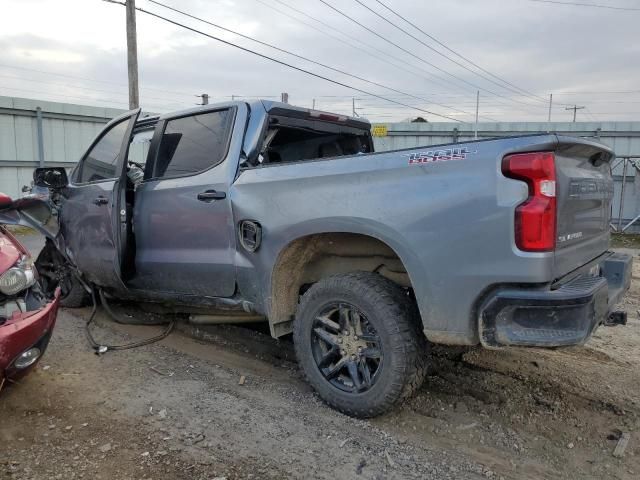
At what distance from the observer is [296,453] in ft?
9.31

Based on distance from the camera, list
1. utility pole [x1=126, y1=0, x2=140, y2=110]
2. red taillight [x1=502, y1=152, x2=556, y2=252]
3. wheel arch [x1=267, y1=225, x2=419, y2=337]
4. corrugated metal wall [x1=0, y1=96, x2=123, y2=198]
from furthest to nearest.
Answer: utility pole [x1=126, y1=0, x2=140, y2=110] → corrugated metal wall [x1=0, y1=96, x2=123, y2=198] → wheel arch [x1=267, y1=225, x2=419, y2=337] → red taillight [x1=502, y1=152, x2=556, y2=252]

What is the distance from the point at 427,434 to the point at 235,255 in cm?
174

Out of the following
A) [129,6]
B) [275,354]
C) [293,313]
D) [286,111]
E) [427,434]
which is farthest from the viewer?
[129,6]

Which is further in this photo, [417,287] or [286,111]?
[286,111]

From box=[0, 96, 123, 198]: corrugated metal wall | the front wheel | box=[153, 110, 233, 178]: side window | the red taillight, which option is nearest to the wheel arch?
the front wheel

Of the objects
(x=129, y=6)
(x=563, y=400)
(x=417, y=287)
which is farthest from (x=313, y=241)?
(x=129, y=6)

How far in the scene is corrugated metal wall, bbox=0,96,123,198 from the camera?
13797 mm

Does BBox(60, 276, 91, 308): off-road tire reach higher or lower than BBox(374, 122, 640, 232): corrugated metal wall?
lower

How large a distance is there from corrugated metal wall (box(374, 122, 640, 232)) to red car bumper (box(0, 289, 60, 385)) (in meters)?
10.3

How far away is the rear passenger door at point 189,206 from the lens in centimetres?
378

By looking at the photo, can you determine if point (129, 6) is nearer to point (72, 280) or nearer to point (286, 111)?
point (72, 280)

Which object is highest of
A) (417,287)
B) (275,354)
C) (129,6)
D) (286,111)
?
(129,6)

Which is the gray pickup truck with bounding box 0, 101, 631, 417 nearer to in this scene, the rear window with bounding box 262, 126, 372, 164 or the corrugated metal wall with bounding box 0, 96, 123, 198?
the rear window with bounding box 262, 126, 372, 164

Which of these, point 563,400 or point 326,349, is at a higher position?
point 326,349
